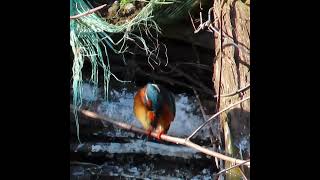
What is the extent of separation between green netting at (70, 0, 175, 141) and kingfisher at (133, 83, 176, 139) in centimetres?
19

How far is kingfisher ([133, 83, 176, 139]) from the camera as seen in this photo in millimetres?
1217

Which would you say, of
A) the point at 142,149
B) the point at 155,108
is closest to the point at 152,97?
the point at 155,108

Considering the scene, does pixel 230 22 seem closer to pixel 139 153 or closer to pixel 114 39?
pixel 114 39

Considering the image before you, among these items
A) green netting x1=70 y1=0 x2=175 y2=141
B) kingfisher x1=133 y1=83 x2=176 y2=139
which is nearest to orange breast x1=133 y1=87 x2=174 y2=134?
kingfisher x1=133 y1=83 x2=176 y2=139

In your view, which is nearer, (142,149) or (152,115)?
(152,115)

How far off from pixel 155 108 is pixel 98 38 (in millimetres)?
344

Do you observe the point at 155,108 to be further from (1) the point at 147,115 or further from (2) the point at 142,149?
(2) the point at 142,149

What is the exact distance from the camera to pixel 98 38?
1446 mm
